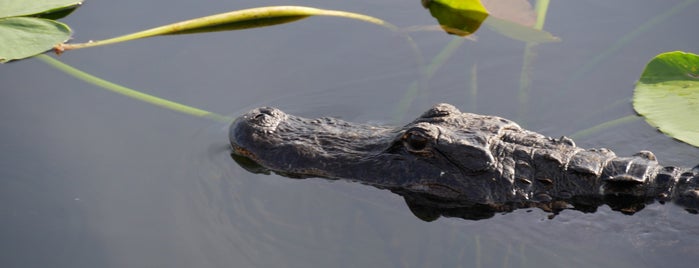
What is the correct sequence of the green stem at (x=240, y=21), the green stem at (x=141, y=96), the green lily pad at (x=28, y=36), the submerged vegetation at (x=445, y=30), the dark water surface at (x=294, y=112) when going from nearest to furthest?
the dark water surface at (x=294, y=112), the submerged vegetation at (x=445, y=30), the green stem at (x=141, y=96), the green lily pad at (x=28, y=36), the green stem at (x=240, y=21)

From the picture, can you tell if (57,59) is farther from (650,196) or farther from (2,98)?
(650,196)

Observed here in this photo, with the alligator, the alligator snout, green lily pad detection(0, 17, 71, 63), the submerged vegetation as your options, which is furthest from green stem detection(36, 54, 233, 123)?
the alligator

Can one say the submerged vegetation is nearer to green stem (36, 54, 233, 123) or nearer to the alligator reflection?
green stem (36, 54, 233, 123)

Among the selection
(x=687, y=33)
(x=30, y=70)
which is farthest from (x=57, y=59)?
(x=687, y=33)

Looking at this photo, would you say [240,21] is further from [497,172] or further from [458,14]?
[497,172]

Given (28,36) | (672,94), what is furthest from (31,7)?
(672,94)

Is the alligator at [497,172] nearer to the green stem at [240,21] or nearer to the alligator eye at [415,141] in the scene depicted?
the alligator eye at [415,141]

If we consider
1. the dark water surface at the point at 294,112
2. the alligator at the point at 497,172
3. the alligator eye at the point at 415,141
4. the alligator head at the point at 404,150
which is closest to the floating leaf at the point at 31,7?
the dark water surface at the point at 294,112
